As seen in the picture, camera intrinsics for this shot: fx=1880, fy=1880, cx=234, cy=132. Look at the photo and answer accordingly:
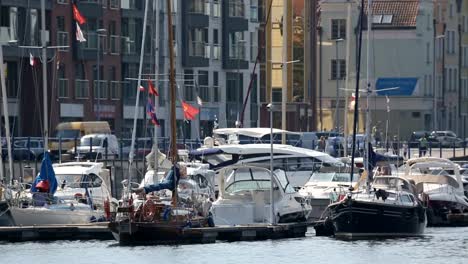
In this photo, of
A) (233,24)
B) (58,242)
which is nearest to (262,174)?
(58,242)

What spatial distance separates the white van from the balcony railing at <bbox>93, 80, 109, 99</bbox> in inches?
470

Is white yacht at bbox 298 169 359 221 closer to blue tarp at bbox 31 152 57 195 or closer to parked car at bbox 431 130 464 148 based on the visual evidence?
blue tarp at bbox 31 152 57 195

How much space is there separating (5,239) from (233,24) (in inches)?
2444

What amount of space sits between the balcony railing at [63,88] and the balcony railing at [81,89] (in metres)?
1.20

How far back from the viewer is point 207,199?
62062 millimetres

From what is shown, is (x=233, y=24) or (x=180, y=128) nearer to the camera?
(x=180, y=128)

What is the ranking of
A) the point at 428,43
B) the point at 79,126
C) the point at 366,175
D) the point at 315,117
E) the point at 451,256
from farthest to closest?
1. the point at 428,43
2. the point at 315,117
3. the point at 79,126
4. the point at 366,175
5. the point at 451,256

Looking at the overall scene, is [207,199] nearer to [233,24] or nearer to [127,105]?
[127,105]

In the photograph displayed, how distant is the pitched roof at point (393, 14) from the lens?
488 ft

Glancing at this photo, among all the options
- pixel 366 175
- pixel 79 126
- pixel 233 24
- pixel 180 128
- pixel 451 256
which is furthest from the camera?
pixel 233 24

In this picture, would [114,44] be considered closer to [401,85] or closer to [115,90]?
[115,90]

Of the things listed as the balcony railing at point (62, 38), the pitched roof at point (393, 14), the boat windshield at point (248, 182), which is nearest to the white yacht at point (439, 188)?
the boat windshield at point (248, 182)

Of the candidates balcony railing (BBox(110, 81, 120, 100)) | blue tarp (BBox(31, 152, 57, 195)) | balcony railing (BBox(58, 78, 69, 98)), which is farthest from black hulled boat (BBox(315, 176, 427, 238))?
Answer: balcony railing (BBox(110, 81, 120, 100))

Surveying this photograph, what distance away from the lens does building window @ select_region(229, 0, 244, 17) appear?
12275cm
